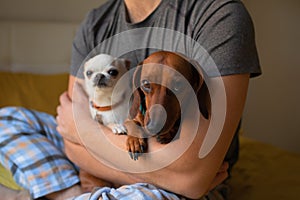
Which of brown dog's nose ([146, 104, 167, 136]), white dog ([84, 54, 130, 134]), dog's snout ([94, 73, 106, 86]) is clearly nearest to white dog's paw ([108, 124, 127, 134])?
white dog ([84, 54, 130, 134])

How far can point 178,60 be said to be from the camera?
91cm

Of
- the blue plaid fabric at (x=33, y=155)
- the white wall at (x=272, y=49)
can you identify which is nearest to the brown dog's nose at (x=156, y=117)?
the blue plaid fabric at (x=33, y=155)

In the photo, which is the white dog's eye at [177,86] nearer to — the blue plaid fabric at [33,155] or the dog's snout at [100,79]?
the dog's snout at [100,79]

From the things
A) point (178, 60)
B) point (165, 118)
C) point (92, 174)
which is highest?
point (178, 60)

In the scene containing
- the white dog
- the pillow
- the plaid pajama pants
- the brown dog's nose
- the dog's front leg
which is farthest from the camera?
the pillow

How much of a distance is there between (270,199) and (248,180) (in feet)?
0.51

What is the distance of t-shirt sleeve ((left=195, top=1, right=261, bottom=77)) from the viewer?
106cm

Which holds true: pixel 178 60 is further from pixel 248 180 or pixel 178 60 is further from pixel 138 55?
pixel 248 180

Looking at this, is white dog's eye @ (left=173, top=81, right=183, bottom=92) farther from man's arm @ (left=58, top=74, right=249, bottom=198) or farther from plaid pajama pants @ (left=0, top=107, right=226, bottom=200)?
plaid pajama pants @ (left=0, top=107, right=226, bottom=200)

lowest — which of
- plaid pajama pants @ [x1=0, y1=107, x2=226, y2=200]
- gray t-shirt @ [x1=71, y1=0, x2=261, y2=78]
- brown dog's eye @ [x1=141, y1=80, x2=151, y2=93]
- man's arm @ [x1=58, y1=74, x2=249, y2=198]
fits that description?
plaid pajama pants @ [x1=0, y1=107, x2=226, y2=200]

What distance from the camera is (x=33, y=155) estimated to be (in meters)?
1.30

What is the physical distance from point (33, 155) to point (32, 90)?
2.76ft

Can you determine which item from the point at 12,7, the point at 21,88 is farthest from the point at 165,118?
the point at 12,7

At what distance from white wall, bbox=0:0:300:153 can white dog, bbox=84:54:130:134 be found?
133 centimetres
